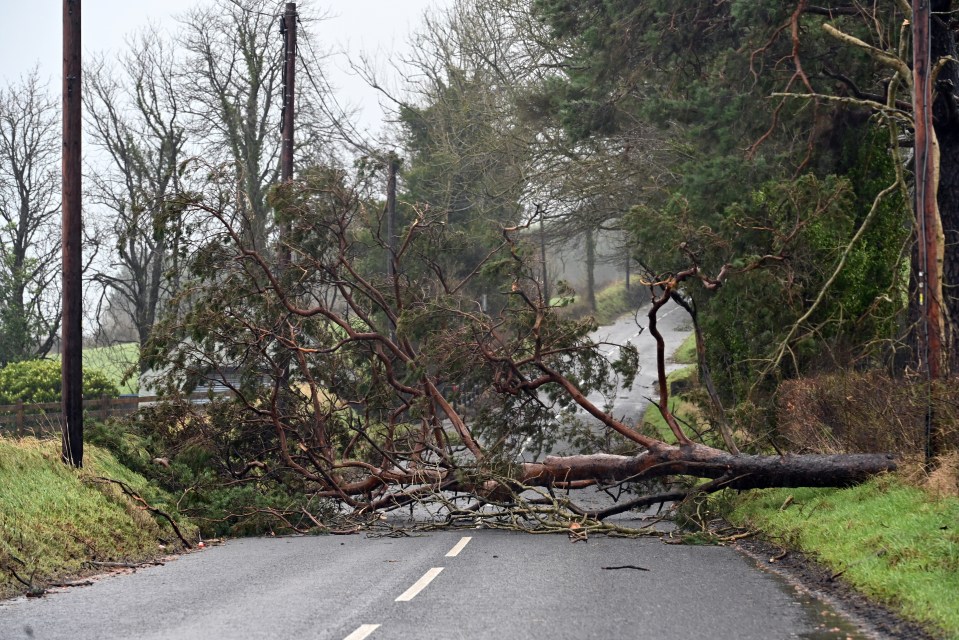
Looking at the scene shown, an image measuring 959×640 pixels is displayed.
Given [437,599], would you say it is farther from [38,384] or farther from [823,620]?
[38,384]

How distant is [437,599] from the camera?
757 cm

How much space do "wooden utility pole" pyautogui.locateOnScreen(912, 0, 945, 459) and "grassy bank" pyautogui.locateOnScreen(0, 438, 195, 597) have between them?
923cm

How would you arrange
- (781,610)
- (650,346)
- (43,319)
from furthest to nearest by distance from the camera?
(650,346) → (43,319) → (781,610)

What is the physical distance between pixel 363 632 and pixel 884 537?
4.98 meters

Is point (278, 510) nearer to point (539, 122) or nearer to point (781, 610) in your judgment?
point (781, 610)

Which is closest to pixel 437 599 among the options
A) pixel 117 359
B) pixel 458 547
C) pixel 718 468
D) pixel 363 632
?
pixel 363 632

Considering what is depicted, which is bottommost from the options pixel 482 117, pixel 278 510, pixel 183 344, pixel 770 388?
pixel 278 510

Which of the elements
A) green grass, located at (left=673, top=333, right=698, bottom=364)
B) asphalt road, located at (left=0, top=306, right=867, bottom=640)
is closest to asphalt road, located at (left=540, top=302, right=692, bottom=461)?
green grass, located at (left=673, top=333, right=698, bottom=364)

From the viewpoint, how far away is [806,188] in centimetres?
1656

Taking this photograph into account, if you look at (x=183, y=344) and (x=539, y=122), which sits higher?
(x=539, y=122)

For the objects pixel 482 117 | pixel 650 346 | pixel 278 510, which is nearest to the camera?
pixel 278 510

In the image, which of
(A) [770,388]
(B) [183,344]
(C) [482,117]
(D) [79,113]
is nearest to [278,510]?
(B) [183,344]

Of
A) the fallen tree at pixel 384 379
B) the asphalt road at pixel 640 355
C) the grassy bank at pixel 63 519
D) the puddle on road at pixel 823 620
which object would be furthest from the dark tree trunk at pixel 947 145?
the grassy bank at pixel 63 519

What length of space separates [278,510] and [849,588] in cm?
784
